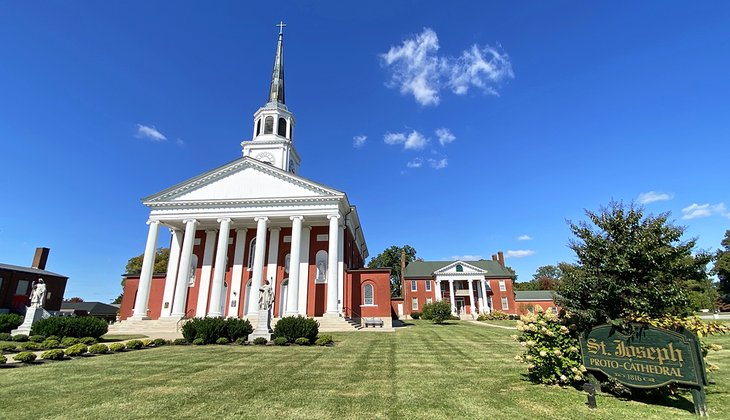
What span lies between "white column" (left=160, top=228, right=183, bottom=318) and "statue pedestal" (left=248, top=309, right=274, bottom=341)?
14.0 m

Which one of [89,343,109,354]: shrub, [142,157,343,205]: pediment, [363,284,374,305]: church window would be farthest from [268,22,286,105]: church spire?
[89,343,109,354]: shrub

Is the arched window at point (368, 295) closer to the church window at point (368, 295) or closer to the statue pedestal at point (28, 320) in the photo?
the church window at point (368, 295)

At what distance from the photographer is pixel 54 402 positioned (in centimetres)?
695

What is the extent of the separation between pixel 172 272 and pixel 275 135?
17.0m

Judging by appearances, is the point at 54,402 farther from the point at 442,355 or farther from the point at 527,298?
the point at 527,298

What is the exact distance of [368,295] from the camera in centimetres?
3128

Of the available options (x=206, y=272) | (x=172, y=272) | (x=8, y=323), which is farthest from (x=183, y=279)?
(x=8, y=323)

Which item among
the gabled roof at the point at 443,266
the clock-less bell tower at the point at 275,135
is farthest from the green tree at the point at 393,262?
the clock-less bell tower at the point at 275,135

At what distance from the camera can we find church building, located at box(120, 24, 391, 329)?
28.8m

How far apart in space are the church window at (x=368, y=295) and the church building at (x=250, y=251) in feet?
0.28

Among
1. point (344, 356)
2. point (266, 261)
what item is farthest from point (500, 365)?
point (266, 261)

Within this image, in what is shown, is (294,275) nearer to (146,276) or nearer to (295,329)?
(295,329)

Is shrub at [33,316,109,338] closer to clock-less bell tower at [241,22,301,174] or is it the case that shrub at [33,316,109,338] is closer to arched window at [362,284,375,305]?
arched window at [362,284,375,305]

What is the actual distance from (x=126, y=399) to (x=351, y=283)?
2452 centimetres
